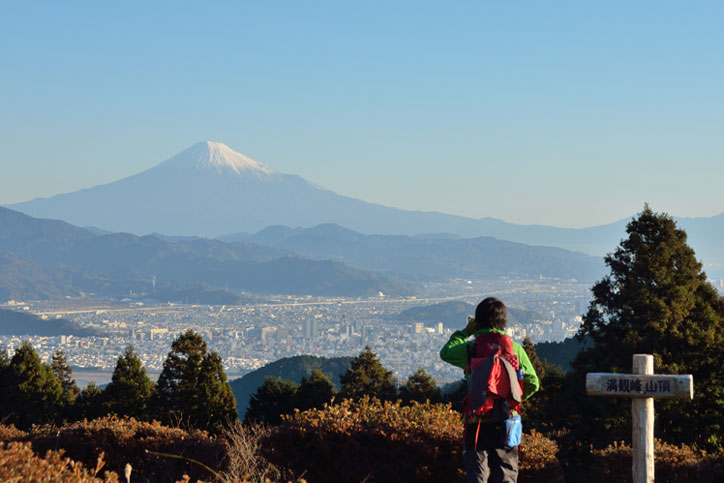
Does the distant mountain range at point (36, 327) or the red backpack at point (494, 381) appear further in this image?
the distant mountain range at point (36, 327)

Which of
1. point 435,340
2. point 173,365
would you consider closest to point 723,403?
point 173,365

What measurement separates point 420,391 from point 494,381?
2209cm

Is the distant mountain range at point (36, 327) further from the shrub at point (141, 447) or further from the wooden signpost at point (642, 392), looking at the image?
the wooden signpost at point (642, 392)

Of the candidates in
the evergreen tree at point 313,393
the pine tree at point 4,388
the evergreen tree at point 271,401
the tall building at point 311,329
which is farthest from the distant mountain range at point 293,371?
the tall building at point 311,329

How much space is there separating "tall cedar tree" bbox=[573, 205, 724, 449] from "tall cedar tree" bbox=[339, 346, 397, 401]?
429 inches

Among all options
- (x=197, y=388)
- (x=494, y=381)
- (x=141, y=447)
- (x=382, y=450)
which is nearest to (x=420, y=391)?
(x=197, y=388)

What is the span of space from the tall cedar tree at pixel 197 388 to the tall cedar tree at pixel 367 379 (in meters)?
6.70

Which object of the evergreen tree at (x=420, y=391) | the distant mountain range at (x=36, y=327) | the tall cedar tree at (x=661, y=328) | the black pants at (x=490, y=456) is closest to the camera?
the black pants at (x=490, y=456)

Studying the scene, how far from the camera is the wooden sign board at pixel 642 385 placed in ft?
18.6

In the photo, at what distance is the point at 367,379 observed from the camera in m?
28.0

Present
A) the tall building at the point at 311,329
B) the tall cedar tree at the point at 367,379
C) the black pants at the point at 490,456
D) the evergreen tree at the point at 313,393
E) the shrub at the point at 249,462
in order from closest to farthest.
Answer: the black pants at the point at 490,456, the shrub at the point at 249,462, the evergreen tree at the point at 313,393, the tall cedar tree at the point at 367,379, the tall building at the point at 311,329

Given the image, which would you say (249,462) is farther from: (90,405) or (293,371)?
(293,371)

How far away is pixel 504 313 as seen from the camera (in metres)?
5.59

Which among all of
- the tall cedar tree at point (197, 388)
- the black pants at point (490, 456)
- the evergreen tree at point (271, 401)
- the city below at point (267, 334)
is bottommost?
the city below at point (267, 334)
